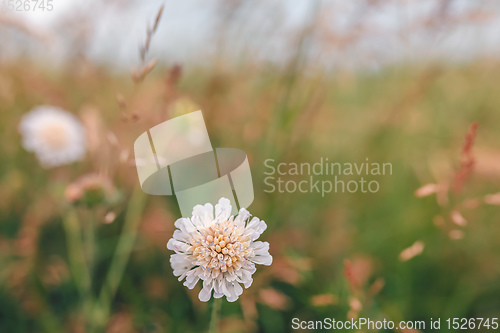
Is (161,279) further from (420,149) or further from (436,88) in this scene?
(436,88)

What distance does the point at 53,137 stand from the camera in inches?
42.1

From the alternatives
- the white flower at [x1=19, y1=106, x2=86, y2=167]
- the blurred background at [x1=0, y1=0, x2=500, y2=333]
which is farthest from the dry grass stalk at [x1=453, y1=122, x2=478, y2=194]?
the white flower at [x1=19, y1=106, x2=86, y2=167]

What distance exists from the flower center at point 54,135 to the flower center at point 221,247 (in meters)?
0.80

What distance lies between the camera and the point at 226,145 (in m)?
1.18

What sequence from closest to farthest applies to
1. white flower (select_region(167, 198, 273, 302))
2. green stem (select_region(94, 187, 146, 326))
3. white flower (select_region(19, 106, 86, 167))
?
white flower (select_region(167, 198, 273, 302)) → green stem (select_region(94, 187, 146, 326)) → white flower (select_region(19, 106, 86, 167))

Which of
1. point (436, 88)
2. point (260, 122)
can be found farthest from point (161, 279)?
A: point (436, 88)

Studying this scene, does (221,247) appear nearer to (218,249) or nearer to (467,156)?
(218,249)

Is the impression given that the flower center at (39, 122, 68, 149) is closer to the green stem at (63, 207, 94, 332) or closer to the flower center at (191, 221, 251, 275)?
the green stem at (63, 207, 94, 332)

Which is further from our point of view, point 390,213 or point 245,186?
point 390,213

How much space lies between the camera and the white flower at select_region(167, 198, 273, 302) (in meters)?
0.37

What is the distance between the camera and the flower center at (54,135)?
1063mm

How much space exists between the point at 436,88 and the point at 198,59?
0.87m

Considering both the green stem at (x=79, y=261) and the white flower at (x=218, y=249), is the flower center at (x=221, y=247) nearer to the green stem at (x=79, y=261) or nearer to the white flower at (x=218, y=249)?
the white flower at (x=218, y=249)

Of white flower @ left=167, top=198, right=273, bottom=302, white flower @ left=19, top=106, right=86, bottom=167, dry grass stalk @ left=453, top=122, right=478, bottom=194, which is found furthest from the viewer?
white flower @ left=19, top=106, right=86, bottom=167
